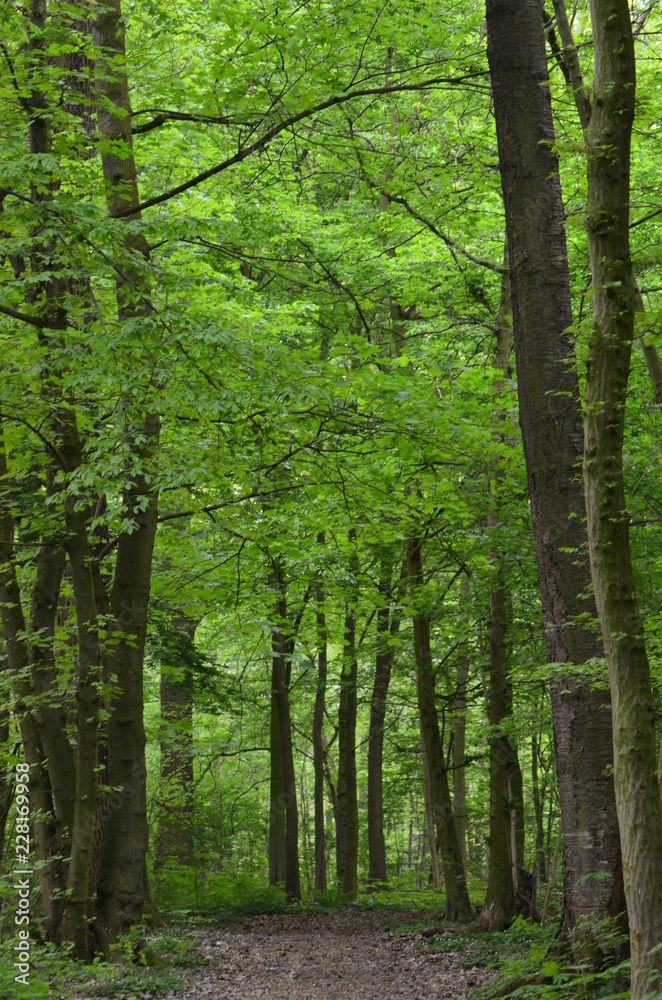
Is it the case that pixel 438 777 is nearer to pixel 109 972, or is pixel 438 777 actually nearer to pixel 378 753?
pixel 378 753

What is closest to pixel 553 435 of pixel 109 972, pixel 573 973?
pixel 573 973

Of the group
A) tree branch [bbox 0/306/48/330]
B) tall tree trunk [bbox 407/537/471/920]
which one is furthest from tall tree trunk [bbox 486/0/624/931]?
tall tree trunk [bbox 407/537/471/920]

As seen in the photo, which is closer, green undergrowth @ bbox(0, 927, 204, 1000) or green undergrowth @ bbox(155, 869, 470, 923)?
green undergrowth @ bbox(0, 927, 204, 1000)

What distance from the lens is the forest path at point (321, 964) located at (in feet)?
26.3

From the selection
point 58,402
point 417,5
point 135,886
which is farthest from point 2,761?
point 417,5

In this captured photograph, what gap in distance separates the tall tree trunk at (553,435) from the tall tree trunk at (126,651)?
11.7ft

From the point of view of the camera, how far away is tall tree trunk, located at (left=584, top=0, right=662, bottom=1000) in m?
4.20

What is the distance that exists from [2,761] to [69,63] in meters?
7.94

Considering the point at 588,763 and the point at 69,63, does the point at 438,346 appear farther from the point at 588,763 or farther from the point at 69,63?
the point at 588,763

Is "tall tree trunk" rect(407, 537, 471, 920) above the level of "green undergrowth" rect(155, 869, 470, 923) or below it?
above

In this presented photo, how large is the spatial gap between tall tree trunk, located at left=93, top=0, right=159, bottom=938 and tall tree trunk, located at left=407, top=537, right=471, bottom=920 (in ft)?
13.8

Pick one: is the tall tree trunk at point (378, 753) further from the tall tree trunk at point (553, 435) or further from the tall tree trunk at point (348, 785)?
the tall tree trunk at point (553, 435)

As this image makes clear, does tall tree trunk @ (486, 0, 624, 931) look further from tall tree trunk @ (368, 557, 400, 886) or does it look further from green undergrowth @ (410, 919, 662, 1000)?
tall tree trunk @ (368, 557, 400, 886)

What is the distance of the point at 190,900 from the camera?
14953 mm
